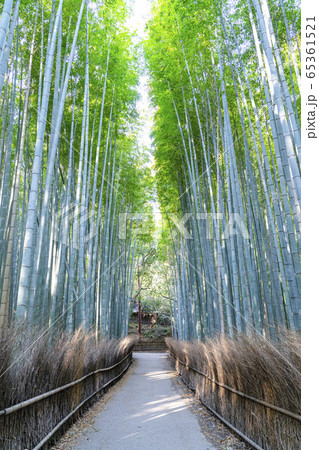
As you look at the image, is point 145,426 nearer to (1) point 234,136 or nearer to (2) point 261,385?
(2) point 261,385

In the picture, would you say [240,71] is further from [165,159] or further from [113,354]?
[113,354]

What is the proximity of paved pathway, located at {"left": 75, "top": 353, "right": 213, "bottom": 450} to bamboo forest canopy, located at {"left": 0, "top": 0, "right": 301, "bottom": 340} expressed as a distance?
112 centimetres

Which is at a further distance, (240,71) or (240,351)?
(240,71)

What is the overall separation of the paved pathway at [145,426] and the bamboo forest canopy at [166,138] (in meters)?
1.12

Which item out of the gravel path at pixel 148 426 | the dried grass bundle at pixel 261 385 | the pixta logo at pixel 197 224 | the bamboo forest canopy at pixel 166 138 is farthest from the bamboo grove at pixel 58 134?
the pixta logo at pixel 197 224

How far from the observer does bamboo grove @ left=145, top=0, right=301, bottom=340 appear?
11.5 ft

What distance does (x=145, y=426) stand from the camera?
10.2ft

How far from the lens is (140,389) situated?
5375 mm

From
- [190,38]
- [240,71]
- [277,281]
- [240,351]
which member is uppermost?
[190,38]

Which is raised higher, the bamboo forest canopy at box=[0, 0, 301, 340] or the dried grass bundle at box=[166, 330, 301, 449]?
the bamboo forest canopy at box=[0, 0, 301, 340]

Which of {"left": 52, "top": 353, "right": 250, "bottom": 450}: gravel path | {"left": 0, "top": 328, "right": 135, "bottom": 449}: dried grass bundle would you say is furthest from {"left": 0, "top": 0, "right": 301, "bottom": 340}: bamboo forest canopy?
{"left": 52, "top": 353, "right": 250, "bottom": 450}: gravel path

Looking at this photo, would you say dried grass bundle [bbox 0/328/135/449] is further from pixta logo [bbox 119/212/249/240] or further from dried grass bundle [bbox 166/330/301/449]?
pixta logo [bbox 119/212/249/240]

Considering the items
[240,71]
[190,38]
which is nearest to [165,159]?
[190,38]

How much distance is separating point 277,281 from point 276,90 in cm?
254
